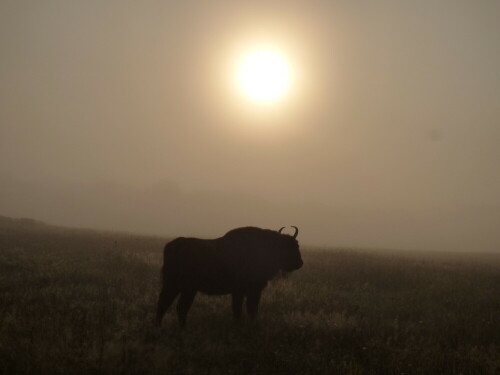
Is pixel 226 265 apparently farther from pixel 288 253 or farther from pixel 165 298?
pixel 288 253

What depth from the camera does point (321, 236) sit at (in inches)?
4683

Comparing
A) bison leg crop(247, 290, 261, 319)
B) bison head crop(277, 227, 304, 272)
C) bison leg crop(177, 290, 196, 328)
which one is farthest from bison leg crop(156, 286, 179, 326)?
bison head crop(277, 227, 304, 272)

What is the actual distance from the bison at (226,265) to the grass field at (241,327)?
64 cm

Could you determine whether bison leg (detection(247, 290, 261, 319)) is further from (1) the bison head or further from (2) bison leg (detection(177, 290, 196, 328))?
(2) bison leg (detection(177, 290, 196, 328))

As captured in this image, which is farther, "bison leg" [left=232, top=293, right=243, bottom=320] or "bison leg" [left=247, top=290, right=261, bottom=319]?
"bison leg" [left=247, top=290, right=261, bottom=319]

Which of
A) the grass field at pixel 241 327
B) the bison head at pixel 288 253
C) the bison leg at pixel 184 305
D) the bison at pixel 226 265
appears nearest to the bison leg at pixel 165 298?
the bison at pixel 226 265

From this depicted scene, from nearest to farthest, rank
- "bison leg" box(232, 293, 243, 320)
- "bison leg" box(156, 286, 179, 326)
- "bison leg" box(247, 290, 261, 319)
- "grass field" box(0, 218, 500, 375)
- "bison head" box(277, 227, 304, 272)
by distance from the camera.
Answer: "grass field" box(0, 218, 500, 375), "bison leg" box(156, 286, 179, 326), "bison leg" box(232, 293, 243, 320), "bison leg" box(247, 290, 261, 319), "bison head" box(277, 227, 304, 272)

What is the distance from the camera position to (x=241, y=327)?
8781 millimetres

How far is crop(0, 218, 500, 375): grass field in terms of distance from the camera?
6625mm

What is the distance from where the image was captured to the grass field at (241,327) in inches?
261

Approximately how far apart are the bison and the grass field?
0.64 meters

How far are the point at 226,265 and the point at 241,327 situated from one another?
1.35m

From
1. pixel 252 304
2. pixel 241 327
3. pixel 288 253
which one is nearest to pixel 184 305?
pixel 241 327

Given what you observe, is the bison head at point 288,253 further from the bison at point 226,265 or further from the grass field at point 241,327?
the grass field at point 241,327
